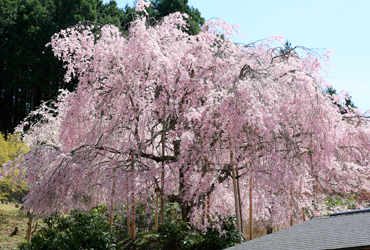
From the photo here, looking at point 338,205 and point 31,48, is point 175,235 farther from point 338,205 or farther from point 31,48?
point 31,48

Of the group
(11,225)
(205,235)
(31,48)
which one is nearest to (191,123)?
(205,235)

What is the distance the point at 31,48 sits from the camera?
26906mm

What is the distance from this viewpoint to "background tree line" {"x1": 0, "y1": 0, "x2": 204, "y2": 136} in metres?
26.6

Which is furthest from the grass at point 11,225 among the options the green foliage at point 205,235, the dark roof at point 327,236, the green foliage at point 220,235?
the dark roof at point 327,236

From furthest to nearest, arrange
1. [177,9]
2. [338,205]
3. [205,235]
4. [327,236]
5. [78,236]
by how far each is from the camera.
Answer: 1. [177,9]
2. [338,205]
3. [205,235]
4. [78,236]
5. [327,236]

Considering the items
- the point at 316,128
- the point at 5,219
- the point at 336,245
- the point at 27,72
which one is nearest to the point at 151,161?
the point at 316,128

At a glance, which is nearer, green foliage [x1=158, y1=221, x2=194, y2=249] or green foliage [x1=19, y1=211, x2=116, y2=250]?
green foliage [x1=19, y1=211, x2=116, y2=250]

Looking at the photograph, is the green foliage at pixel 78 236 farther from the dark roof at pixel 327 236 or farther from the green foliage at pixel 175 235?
the dark roof at pixel 327 236

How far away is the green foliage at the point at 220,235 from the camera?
863cm

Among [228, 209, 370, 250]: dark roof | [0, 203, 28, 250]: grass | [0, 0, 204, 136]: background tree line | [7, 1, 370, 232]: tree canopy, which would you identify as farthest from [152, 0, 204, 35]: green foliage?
[228, 209, 370, 250]: dark roof

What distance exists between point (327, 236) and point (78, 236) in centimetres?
634

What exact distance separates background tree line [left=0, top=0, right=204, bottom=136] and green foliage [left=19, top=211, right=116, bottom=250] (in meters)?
19.3

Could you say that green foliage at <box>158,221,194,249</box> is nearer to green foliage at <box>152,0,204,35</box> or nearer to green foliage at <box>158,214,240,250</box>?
green foliage at <box>158,214,240,250</box>

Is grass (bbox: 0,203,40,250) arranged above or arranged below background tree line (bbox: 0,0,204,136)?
below
